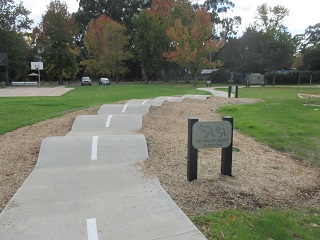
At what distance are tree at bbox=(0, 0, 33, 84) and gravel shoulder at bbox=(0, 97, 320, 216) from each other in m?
48.8

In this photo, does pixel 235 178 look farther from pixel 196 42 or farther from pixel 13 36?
pixel 13 36

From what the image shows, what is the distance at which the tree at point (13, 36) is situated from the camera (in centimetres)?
5172

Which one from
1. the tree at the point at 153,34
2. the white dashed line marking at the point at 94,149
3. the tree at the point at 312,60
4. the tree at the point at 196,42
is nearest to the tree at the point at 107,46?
the tree at the point at 153,34

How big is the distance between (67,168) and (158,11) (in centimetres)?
5102

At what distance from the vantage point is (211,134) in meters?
5.02

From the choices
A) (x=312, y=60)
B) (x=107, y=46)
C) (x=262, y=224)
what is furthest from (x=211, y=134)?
(x=312, y=60)

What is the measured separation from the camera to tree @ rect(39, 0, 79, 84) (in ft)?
170

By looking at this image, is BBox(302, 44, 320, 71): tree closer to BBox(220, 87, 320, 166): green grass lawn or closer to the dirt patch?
BBox(220, 87, 320, 166): green grass lawn

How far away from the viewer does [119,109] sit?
11609mm

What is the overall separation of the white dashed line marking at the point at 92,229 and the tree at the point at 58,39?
5230cm

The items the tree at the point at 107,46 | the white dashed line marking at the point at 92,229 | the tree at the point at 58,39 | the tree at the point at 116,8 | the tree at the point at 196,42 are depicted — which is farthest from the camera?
the tree at the point at 116,8

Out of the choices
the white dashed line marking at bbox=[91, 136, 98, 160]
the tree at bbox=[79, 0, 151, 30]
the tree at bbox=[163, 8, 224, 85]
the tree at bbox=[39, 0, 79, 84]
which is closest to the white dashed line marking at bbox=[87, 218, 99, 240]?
the white dashed line marking at bbox=[91, 136, 98, 160]

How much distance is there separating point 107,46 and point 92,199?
168 ft

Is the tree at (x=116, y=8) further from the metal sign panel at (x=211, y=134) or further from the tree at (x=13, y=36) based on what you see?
the metal sign panel at (x=211, y=134)
